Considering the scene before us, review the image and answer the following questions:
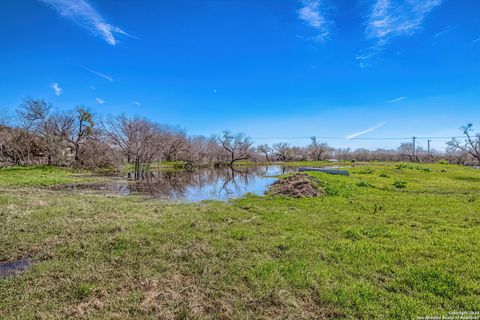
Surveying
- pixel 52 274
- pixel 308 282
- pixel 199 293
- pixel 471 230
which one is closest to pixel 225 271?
pixel 199 293

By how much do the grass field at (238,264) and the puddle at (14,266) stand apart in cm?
21

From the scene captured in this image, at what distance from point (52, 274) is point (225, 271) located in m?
3.50

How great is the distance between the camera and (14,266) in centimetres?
531

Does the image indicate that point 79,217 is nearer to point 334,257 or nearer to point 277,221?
point 277,221

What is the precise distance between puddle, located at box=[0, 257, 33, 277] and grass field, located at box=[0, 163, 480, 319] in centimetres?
21

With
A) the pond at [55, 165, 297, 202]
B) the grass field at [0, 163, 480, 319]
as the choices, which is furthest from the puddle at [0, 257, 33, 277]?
the pond at [55, 165, 297, 202]

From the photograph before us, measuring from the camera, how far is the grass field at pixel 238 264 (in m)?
3.89

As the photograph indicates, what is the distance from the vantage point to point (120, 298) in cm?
406

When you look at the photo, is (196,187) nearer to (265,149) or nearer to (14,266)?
(14,266)

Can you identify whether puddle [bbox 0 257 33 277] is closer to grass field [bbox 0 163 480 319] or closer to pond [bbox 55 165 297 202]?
grass field [bbox 0 163 480 319]

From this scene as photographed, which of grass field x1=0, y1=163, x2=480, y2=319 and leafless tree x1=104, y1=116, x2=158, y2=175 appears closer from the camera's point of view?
grass field x1=0, y1=163, x2=480, y2=319

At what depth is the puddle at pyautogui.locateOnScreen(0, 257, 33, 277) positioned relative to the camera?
4966 millimetres

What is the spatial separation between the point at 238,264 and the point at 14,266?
500 cm

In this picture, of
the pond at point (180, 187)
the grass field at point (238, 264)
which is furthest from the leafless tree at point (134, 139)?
the grass field at point (238, 264)
